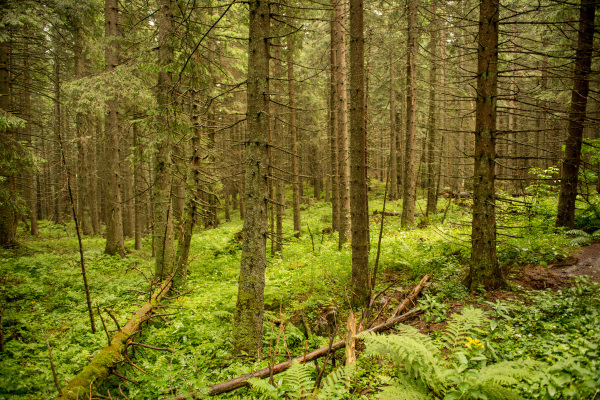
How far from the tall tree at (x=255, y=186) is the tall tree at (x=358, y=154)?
2.24 meters

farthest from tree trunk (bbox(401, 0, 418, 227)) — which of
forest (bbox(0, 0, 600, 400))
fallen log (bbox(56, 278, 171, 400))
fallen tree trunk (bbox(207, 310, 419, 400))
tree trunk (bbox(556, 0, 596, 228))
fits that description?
fallen log (bbox(56, 278, 171, 400))

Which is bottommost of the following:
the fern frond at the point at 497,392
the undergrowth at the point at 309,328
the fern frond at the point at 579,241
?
the undergrowth at the point at 309,328

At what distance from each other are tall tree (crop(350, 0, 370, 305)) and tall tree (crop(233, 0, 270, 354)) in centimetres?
224

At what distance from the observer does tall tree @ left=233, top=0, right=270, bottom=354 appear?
201 inches

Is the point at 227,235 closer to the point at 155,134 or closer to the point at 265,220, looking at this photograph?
the point at 155,134

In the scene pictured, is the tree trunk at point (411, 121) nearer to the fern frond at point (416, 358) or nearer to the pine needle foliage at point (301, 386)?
the fern frond at point (416, 358)

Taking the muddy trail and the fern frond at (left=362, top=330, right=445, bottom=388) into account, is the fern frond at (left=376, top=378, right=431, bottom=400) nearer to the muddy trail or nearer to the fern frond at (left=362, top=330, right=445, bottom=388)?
the fern frond at (left=362, top=330, right=445, bottom=388)

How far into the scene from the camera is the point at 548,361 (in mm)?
3646

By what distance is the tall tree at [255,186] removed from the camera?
5117 millimetres

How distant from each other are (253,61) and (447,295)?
6.18 m

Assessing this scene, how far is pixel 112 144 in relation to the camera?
1199 cm

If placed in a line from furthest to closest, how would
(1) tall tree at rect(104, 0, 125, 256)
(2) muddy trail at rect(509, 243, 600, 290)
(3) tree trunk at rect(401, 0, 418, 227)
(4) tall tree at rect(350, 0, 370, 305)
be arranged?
(3) tree trunk at rect(401, 0, 418, 227)
(1) tall tree at rect(104, 0, 125, 256)
(4) tall tree at rect(350, 0, 370, 305)
(2) muddy trail at rect(509, 243, 600, 290)

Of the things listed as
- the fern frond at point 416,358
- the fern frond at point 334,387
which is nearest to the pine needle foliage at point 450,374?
the fern frond at point 416,358

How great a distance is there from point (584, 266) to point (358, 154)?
555 cm
